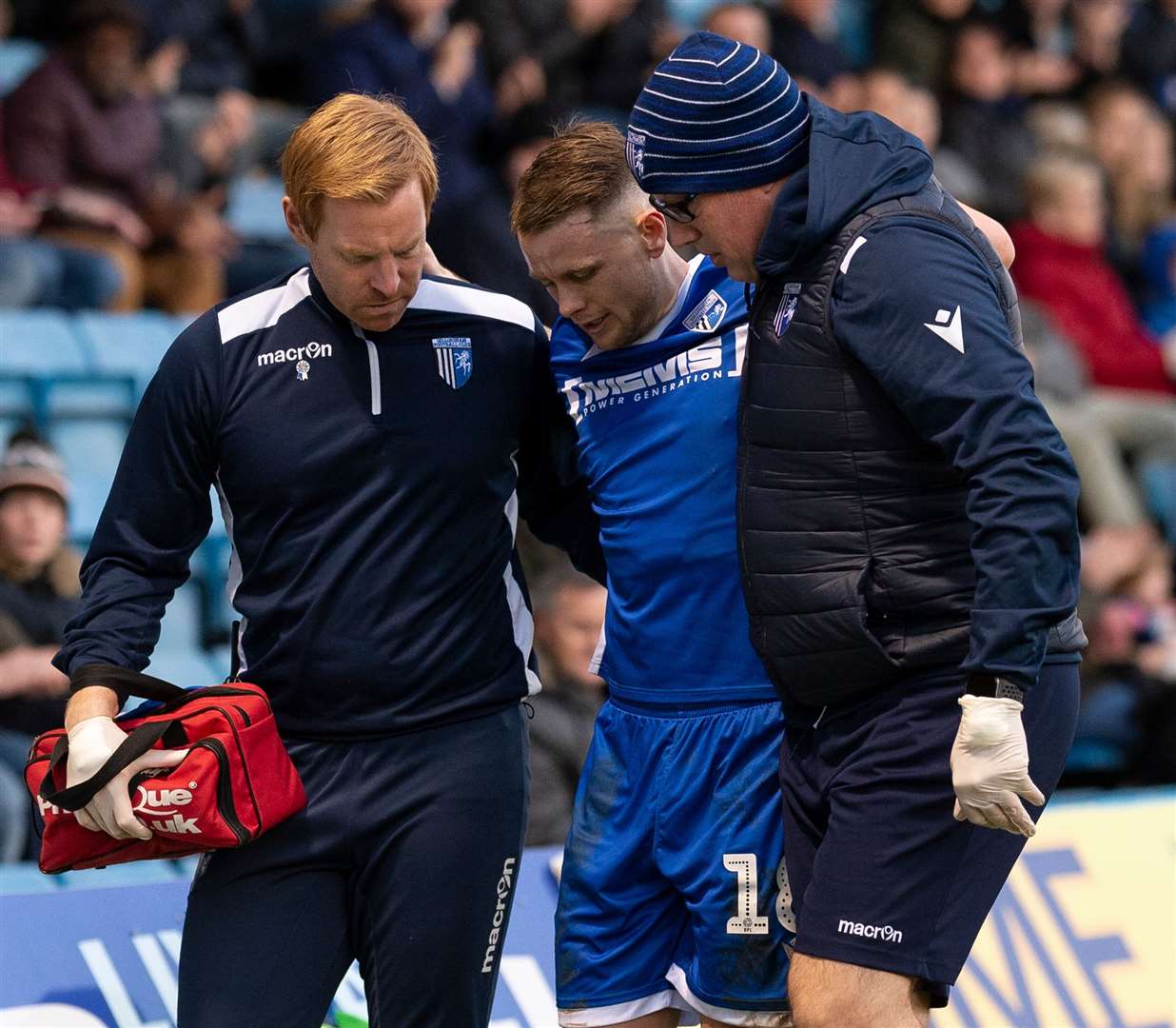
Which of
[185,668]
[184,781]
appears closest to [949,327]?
[184,781]

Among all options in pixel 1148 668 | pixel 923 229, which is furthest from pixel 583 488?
pixel 1148 668

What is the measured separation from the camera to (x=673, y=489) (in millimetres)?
3506

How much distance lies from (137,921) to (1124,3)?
11143 mm

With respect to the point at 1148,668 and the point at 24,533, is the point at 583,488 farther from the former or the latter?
the point at 1148,668

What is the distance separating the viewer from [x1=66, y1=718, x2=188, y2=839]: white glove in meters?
3.19

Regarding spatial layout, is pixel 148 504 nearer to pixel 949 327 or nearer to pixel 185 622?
pixel 949 327

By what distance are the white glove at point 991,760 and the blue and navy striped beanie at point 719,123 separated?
0.98 metres

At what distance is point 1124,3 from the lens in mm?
13164

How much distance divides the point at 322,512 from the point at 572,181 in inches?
31.1

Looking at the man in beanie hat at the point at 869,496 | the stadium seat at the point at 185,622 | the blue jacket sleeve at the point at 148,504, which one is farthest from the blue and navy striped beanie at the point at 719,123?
the stadium seat at the point at 185,622

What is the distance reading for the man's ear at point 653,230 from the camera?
140 inches

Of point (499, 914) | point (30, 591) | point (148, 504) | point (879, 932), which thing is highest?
point (148, 504)

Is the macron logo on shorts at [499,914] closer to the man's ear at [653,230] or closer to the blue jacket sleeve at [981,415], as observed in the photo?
the blue jacket sleeve at [981,415]

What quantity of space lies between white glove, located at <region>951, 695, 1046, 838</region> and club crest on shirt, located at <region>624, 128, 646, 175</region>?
42.4 inches
